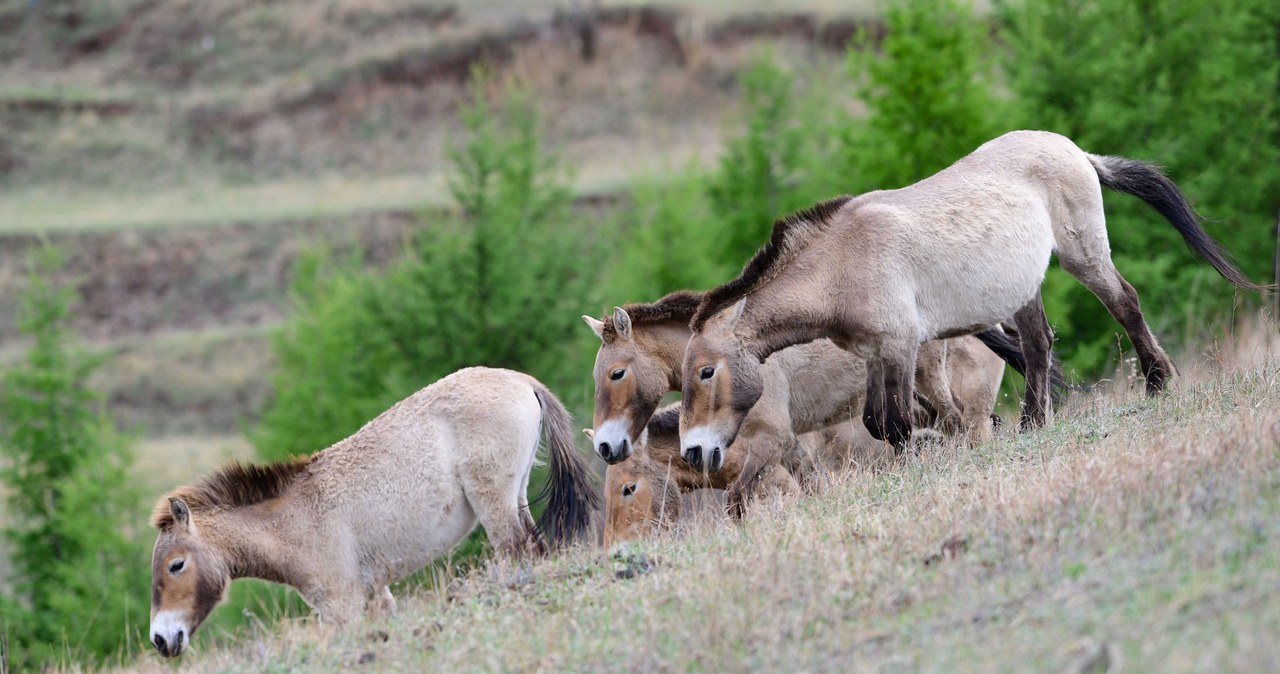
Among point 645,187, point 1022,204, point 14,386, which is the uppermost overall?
point 1022,204

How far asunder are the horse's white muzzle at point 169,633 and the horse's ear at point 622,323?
373 centimetres

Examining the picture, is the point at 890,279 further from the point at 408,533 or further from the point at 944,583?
the point at 408,533

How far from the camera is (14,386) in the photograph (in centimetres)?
2500

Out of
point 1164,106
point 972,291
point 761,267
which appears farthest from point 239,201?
point 972,291

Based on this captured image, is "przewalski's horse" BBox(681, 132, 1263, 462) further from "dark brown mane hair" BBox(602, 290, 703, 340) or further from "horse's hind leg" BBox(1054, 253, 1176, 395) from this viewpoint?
"dark brown mane hair" BBox(602, 290, 703, 340)

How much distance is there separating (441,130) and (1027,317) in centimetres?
4079

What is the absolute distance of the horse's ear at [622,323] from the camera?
9.07m

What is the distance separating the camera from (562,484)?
387 inches

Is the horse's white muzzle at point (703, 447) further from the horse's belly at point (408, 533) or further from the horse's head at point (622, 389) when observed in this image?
the horse's belly at point (408, 533)

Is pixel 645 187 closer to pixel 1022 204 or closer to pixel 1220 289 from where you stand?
pixel 1220 289

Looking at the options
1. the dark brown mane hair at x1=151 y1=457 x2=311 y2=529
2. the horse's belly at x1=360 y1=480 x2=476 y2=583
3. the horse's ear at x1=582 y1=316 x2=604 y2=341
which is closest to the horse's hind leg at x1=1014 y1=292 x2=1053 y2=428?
the horse's ear at x1=582 y1=316 x2=604 y2=341

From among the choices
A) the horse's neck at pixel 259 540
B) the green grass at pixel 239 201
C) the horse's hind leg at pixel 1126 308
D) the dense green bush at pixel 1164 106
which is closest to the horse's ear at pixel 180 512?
the horse's neck at pixel 259 540

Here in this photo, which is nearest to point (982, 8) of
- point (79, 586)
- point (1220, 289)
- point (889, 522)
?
point (1220, 289)

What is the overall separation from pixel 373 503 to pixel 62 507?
17.4 meters
